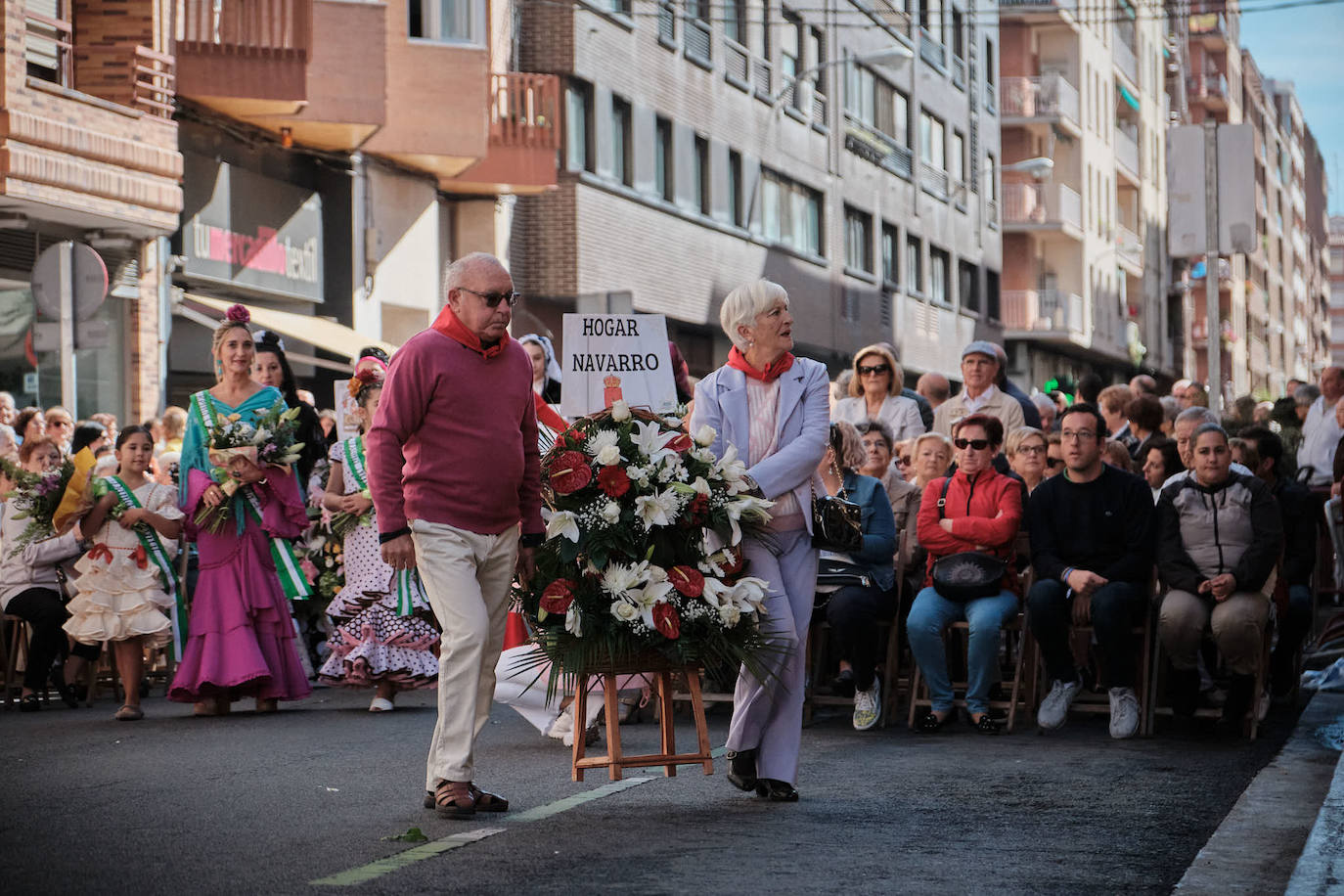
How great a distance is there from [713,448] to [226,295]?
17.6 metres

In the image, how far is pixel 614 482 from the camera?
8.29 metres

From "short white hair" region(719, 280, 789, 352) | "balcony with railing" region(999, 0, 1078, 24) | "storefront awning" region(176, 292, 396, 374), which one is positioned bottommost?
"short white hair" region(719, 280, 789, 352)

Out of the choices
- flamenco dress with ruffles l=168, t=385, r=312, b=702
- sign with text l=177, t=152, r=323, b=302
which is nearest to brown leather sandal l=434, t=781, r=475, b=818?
flamenco dress with ruffles l=168, t=385, r=312, b=702

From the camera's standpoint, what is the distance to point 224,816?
8055 mm

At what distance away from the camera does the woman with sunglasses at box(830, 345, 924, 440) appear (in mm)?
14680

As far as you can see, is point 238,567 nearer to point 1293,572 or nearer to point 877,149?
point 1293,572

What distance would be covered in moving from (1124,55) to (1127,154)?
353cm

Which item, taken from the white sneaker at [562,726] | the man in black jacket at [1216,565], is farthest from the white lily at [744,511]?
the man in black jacket at [1216,565]

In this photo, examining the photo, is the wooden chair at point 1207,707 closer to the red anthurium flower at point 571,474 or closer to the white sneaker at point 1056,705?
the white sneaker at point 1056,705

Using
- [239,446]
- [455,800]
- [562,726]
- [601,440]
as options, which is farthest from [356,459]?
[455,800]

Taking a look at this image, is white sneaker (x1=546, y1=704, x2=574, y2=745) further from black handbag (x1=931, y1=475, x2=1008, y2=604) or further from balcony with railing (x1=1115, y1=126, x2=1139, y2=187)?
balcony with railing (x1=1115, y1=126, x2=1139, y2=187)

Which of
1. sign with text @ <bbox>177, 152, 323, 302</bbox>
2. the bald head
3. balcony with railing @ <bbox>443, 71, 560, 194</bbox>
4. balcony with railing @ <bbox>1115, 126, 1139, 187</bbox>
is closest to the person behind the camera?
the bald head

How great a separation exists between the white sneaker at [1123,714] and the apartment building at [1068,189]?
54.0m

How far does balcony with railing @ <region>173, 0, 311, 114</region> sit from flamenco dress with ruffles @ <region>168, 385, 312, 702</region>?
12450mm
